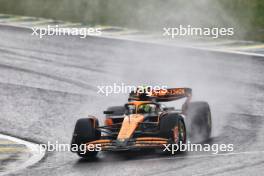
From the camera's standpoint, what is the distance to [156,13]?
26.7 m

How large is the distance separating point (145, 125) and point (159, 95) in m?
1.02

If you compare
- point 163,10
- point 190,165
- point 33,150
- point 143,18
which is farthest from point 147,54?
point 190,165

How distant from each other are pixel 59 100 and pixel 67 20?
37.0ft

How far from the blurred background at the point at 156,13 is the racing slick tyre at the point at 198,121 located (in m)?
10.4

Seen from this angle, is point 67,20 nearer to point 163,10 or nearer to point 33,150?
point 163,10

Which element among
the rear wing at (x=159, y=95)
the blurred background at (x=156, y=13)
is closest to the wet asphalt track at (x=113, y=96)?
the rear wing at (x=159, y=95)

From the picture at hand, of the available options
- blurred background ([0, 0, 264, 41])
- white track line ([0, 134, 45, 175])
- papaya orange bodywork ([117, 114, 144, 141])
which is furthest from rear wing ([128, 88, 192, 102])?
blurred background ([0, 0, 264, 41])

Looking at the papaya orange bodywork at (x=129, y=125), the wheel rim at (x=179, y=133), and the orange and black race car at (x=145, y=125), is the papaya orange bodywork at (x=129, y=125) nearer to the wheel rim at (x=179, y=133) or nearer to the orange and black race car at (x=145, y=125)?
the orange and black race car at (x=145, y=125)

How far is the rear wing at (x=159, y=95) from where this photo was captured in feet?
48.5

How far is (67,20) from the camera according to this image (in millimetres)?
29859

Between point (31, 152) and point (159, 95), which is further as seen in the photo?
point (159, 95)

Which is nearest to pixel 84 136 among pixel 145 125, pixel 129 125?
pixel 129 125

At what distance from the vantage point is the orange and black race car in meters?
13.5

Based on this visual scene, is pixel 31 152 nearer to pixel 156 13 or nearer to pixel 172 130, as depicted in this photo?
pixel 172 130
